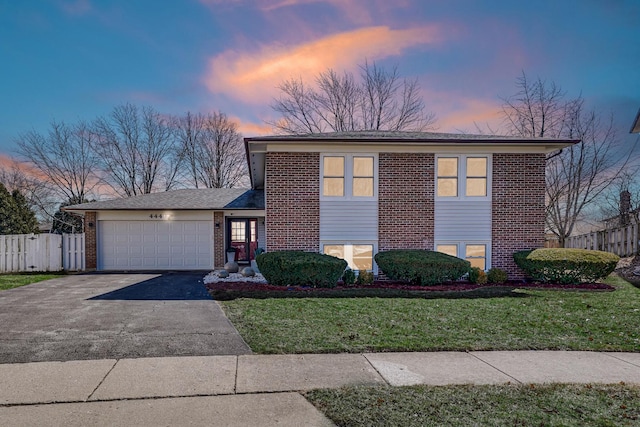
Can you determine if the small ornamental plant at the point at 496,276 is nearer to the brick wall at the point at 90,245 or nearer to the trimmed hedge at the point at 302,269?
the trimmed hedge at the point at 302,269

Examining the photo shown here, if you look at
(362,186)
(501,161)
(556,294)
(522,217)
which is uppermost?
(501,161)

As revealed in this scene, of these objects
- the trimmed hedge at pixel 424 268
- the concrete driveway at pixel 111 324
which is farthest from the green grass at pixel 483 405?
the trimmed hedge at pixel 424 268

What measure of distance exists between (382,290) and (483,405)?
7.14 meters

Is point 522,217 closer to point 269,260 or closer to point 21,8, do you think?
point 269,260

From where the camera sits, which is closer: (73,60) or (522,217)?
(522,217)

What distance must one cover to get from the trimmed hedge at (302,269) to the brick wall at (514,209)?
5537 mm

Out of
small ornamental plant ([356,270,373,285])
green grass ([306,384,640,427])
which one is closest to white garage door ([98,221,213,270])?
small ornamental plant ([356,270,373,285])

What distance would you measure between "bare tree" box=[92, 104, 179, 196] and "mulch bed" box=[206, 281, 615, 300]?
24.8 meters

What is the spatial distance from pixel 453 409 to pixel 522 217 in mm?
10857

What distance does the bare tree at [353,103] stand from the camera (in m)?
29.8

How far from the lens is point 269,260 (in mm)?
11297

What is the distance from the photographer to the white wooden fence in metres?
16.4

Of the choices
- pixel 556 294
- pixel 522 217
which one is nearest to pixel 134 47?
pixel 522 217

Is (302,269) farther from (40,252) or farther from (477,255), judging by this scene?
(40,252)
